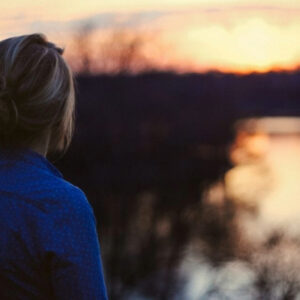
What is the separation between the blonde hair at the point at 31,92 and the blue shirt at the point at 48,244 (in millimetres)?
92

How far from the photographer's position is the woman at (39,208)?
1035 millimetres

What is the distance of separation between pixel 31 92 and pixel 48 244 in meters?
0.23

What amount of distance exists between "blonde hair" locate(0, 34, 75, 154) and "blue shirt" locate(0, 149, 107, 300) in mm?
92

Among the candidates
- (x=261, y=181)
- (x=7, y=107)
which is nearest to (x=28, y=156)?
(x=7, y=107)

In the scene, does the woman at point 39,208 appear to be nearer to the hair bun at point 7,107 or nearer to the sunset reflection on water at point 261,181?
the hair bun at point 7,107

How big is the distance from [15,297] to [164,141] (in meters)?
24.9

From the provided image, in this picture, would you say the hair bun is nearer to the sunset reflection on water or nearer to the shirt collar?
the shirt collar

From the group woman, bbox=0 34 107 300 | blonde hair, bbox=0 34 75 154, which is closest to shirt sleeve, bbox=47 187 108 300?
woman, bbox=0 34 107 300

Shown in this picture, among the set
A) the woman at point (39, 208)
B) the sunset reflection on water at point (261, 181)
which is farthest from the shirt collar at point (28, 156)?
the sunset reflection on water at point (261, 181)

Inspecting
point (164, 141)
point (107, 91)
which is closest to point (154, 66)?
point (107, 91)

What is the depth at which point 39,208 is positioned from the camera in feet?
3.42

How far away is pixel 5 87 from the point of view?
1.07 metres

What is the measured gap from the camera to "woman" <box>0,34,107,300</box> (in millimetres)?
1035

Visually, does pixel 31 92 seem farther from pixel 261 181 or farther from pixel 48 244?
pixel 261 181
